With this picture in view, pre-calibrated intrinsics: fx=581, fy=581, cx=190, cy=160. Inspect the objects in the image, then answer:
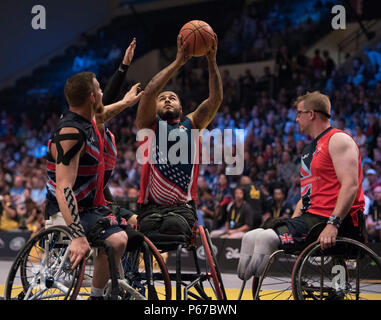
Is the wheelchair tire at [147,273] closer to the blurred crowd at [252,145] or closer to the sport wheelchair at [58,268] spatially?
the sport wheelchair at [58,268]

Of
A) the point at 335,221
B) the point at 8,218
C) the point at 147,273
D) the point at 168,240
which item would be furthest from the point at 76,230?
the point at 8,218

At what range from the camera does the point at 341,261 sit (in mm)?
4609

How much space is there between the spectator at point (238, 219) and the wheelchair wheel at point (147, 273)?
4.82 metres

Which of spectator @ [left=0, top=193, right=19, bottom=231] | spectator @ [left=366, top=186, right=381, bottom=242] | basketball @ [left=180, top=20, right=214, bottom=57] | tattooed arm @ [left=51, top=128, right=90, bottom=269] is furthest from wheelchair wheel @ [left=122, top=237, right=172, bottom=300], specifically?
spectator @ [left=0, top=193, right=19, bottom=231]

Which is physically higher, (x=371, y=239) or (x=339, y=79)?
(x=339, y=79)

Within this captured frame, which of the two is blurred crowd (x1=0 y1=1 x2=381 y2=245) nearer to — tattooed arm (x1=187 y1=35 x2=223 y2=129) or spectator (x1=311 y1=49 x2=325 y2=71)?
spectator (x1=311 y1=49 x2=325 y2=71)

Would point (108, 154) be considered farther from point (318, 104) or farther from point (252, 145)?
point (252, 145)

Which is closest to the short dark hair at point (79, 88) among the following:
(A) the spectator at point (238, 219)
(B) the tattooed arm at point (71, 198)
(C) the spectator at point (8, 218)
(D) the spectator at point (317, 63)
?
(B) the tattooed arm at point (71, 198)

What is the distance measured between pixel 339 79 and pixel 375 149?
4.24 metres

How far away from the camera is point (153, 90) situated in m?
4.64

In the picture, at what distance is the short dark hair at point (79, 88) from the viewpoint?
3947 mm
